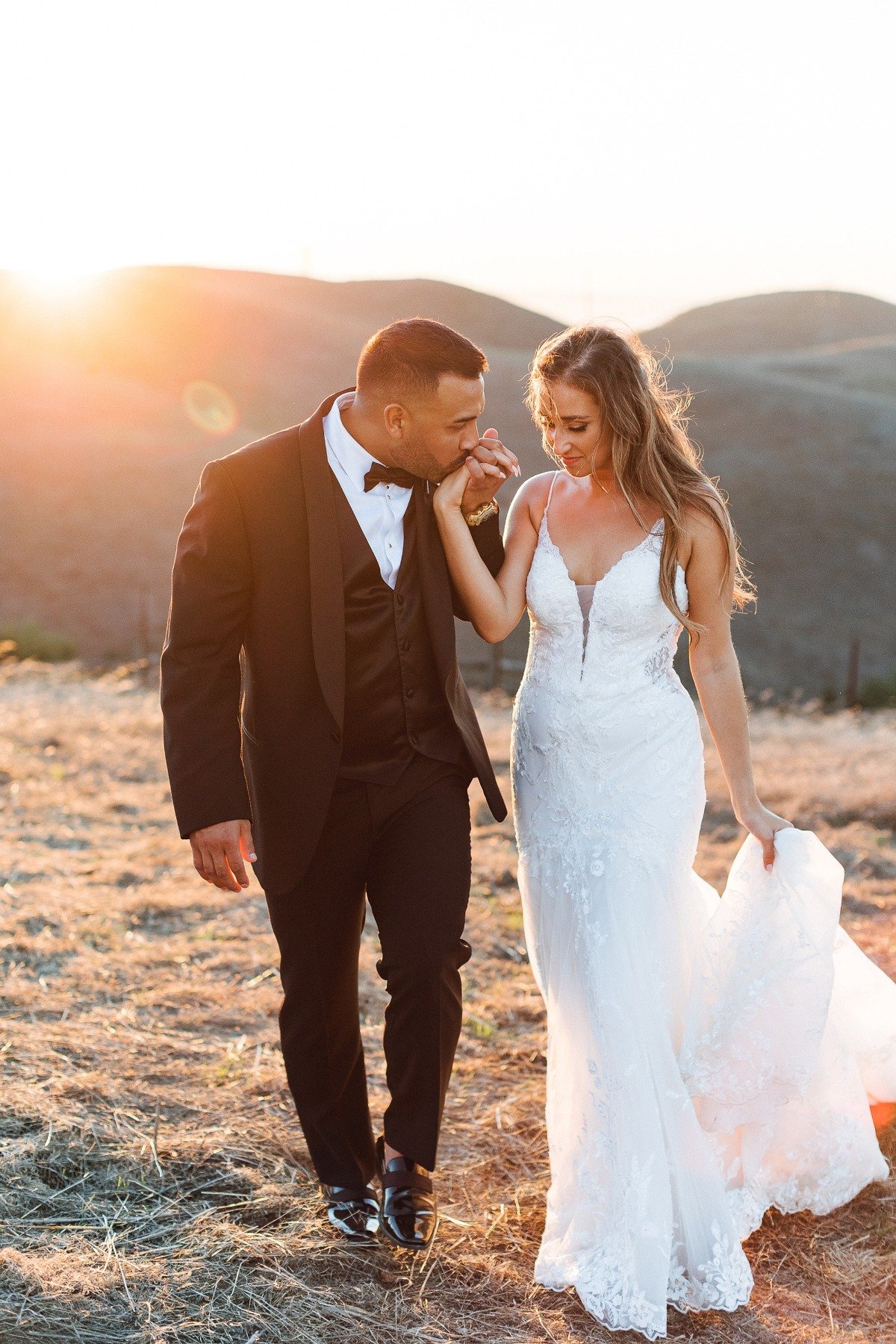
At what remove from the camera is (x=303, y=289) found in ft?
313

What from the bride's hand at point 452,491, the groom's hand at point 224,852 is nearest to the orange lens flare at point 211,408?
the bride's hand at point 452,491

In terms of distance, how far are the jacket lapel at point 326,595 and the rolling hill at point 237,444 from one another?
73.1ft

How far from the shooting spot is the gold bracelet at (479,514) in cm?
356

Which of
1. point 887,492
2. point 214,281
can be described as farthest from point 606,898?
point 214,281

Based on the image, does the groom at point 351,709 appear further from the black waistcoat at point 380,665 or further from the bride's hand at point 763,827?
the bride's hand at point 763,827

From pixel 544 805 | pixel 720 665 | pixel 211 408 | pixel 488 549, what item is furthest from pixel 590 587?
pixel 211 408

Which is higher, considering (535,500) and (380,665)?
(535,500)

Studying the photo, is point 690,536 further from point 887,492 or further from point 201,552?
point 887,492

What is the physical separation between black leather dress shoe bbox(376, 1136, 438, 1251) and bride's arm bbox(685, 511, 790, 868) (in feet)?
4.40

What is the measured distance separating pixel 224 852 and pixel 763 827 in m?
1.56

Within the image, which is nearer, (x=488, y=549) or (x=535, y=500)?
(x=488, y=549)

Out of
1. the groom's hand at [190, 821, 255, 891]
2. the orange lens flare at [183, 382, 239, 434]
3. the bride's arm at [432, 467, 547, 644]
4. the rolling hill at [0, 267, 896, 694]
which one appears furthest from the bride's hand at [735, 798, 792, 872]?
the orange lens flare at [183, 382, 239, 434]

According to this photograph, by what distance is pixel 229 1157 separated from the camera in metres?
3.88

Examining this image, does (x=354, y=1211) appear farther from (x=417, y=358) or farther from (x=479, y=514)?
(x=417, y=358)
